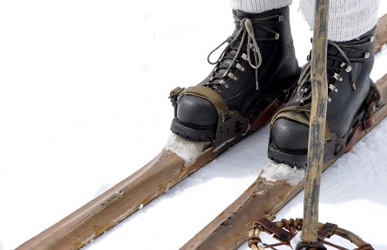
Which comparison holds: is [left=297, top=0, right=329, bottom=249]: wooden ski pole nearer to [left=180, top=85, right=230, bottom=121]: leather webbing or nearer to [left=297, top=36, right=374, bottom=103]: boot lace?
[left=297, top=36, right=374, bottom=103]: boot lace

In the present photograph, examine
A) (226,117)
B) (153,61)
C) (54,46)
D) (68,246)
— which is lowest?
(68,246)

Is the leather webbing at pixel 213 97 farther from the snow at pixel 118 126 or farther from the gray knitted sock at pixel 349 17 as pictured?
the gray knitted sock at pixel 349 17

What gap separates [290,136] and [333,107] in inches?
5.3

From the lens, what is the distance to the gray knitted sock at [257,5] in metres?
1.77

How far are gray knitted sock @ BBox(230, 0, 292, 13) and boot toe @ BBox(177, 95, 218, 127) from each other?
0.26 metres

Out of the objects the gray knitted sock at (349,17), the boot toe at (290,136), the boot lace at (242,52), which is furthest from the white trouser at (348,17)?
the boot toe at (290,136)

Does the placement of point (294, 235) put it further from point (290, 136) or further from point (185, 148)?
point (185, 148)

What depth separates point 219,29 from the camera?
2598 millimetres

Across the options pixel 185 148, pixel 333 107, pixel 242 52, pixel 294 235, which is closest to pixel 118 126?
pixel 185 148

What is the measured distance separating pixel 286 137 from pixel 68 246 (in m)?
Result: 0.55

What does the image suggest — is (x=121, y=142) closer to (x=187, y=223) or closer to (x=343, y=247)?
(x=187, y=223)

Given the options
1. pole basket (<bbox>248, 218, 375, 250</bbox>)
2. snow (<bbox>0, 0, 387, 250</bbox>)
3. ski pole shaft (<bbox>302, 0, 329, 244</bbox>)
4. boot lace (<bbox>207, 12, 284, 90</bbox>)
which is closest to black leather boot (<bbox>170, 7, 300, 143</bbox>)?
boot lace (<bbox>207, 12, 284, 90</bbox>)

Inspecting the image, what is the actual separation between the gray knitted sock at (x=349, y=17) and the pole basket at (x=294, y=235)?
19.2 inches

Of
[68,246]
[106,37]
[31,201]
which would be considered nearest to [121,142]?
[31,201]
